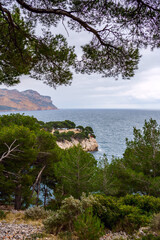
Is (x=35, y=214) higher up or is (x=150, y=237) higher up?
(x=150, y=237)

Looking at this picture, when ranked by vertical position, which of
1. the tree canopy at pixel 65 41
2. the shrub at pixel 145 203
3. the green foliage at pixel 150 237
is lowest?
the shrub at pixel 145 203

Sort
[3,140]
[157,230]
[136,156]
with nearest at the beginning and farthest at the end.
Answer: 1. [157,230]
2. [3,140]
3. [136,156]

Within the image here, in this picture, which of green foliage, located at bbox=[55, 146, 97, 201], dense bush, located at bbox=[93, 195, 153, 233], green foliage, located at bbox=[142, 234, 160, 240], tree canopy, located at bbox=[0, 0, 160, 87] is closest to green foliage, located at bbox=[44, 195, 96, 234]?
dense bush, located at bbox=[93, 195, 153, 233]

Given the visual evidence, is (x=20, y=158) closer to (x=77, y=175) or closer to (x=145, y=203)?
(x=77, y=175)

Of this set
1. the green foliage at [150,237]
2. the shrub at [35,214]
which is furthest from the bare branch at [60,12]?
the shrub at [35,214]

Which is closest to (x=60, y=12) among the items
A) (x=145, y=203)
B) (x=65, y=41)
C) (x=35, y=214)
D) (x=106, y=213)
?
(x=65, y=41)

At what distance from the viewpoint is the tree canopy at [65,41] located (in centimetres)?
424

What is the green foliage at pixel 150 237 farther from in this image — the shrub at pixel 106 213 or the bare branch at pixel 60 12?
the bare branch at pixel 60 12

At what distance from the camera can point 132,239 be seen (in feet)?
12.8

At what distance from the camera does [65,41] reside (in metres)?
5.34

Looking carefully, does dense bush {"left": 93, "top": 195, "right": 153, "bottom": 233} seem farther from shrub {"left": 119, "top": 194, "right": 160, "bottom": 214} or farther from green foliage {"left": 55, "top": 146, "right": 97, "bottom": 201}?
green foliage {"left": 55, "top": 146, "right": 97, "bottom": 201}

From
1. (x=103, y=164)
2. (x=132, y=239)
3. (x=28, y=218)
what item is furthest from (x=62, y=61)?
(x=103, y=164)

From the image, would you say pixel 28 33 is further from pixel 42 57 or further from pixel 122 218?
pixel 122 218

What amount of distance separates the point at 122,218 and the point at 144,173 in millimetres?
7862
